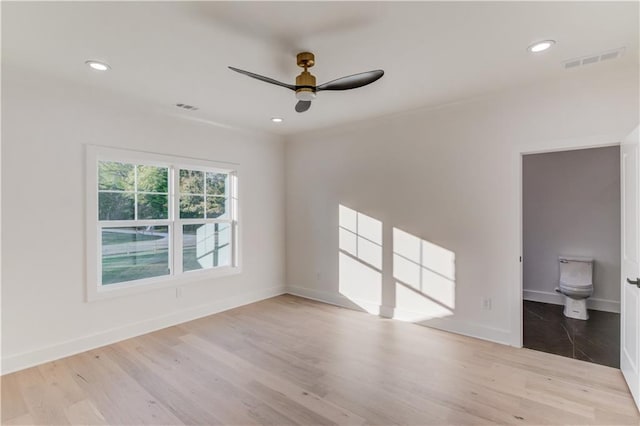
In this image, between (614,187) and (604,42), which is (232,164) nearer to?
(604,42)

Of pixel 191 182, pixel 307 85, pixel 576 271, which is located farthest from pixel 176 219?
pixel 576 271

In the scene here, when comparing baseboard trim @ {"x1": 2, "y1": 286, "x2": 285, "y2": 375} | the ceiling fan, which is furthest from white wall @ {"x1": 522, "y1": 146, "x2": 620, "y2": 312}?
baseboard trim @ {"x1": 2, "y1": 286, "x2": 285, "y2": 375}

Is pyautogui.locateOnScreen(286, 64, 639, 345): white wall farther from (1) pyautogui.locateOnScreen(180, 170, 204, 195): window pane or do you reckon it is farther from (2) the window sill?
(1) pyautogui.locateOnScreen(180, 170, 204, 195): window pane

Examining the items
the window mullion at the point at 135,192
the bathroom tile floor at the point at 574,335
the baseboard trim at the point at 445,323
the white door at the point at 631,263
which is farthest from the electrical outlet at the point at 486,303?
the window mullion at the point at 135,192

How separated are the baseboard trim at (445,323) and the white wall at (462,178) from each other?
1 centimetres

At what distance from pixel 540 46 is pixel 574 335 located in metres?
3.10

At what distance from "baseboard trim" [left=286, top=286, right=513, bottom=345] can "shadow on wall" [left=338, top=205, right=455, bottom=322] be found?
2 centimetres

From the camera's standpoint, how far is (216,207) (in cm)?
467

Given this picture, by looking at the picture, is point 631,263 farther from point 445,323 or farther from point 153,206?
point 153,206

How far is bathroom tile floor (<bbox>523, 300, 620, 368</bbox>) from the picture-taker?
3.14 metres

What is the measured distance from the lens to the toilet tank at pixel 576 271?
426 cm

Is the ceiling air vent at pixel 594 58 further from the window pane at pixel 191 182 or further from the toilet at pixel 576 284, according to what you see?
the window pane at pixel 191 182

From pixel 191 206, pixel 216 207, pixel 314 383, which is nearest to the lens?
pixel 314 383

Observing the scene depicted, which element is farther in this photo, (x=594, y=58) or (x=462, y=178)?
(x=462, y=178)
